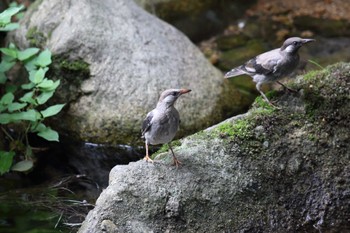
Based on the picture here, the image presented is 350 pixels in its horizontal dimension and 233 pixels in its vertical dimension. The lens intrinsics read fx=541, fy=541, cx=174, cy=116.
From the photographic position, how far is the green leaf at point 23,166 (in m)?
6.51

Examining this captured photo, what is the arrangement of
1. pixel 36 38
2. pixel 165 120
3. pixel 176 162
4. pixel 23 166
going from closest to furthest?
1. pixel 165 120
2. pixel 176 162
3. pixel 23 166
4. pixel 36 38

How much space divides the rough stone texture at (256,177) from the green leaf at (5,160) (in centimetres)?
227

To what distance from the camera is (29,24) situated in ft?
25.2

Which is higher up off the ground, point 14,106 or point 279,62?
point 279,62

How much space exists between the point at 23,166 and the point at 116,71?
1705 millimetres

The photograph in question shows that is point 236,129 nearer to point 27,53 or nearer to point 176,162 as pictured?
point 176,162

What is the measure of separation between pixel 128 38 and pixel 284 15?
4677mm

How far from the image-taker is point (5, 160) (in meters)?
6.44

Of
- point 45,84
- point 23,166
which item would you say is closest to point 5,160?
point 23,166

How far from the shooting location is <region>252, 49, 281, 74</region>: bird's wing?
560 centimetres

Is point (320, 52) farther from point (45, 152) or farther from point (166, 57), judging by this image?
point (45, 152)

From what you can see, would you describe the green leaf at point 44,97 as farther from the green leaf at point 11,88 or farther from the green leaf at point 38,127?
the green leaf at point 11,88

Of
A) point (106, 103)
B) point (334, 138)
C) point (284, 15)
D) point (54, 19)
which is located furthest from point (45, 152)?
point (284, 15)

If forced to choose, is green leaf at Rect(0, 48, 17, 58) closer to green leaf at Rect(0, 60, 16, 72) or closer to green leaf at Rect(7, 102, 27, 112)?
green leaf at Rect(0, 60, 16, 72)
